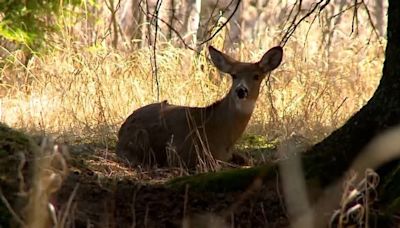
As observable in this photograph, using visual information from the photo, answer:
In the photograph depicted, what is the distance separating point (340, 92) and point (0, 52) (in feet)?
21.3

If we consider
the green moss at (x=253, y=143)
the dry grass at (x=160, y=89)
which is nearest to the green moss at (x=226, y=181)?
the green moss at (x=253, y=143)

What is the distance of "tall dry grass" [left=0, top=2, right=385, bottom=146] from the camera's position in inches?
367

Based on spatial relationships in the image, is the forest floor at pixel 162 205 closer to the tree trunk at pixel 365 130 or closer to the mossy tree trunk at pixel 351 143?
the mossy tree trunk at pixel 351 143

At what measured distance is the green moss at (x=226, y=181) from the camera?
484cm

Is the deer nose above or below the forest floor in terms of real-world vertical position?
above

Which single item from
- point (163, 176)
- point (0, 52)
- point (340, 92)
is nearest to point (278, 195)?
point (163, 176)

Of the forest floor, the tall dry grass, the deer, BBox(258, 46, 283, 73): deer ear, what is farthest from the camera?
the tall dry grass

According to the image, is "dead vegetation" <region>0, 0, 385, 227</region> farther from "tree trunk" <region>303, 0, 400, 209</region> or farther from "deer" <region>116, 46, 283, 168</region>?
"tree trunk" <region>303, 0, 400, 209</region>

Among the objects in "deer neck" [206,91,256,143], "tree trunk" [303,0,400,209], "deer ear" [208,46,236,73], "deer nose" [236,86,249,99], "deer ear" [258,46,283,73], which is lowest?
"tree trunk" [303,0,400,209]

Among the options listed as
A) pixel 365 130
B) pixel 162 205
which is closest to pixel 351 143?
pixel 365 130

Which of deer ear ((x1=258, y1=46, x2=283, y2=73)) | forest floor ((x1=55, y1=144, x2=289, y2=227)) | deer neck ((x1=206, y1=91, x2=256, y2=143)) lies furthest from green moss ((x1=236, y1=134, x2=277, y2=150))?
forest floor ((x1=55, y1=144, x2=289, y2=227))

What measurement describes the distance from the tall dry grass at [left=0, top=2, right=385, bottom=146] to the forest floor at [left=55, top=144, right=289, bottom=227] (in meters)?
3.67

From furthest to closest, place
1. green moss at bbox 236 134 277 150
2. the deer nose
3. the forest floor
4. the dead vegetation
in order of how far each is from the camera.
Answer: the dead vegetation
green moss at bbox 236 134 277 150
the deer nose
the forest floor

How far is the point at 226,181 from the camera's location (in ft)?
16.0
